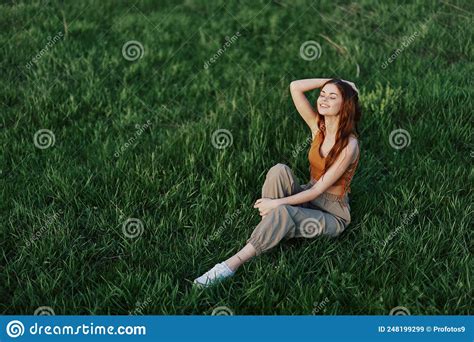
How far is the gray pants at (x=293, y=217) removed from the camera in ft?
10.6

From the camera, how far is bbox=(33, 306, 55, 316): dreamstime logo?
3.02 m

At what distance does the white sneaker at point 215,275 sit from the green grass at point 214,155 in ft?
0.16

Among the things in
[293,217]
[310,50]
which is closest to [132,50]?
Result: [310,50]

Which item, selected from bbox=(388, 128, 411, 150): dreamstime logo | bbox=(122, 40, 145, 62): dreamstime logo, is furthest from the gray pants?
bbox=(122, 40, 145, 62): dreamstime logo

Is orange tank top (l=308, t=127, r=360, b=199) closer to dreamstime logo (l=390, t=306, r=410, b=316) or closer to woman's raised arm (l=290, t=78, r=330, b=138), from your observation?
woman's raised arm (l=290, t=78, r=330, b=138)

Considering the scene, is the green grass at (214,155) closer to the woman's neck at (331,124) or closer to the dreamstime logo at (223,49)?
the dreamstime logo at (223,49)

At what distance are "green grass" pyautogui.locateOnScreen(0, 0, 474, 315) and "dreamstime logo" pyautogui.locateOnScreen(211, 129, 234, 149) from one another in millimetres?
50

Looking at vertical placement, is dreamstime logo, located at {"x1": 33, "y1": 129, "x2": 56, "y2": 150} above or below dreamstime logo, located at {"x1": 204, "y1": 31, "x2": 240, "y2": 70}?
below

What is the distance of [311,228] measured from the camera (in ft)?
11.0

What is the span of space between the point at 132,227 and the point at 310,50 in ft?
8.18

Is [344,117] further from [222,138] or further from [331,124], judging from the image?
[222,138]

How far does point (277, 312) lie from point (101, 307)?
0.87 metres

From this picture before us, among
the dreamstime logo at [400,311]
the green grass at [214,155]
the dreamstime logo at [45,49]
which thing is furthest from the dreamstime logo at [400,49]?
the dreamstime logo at [45,49]
